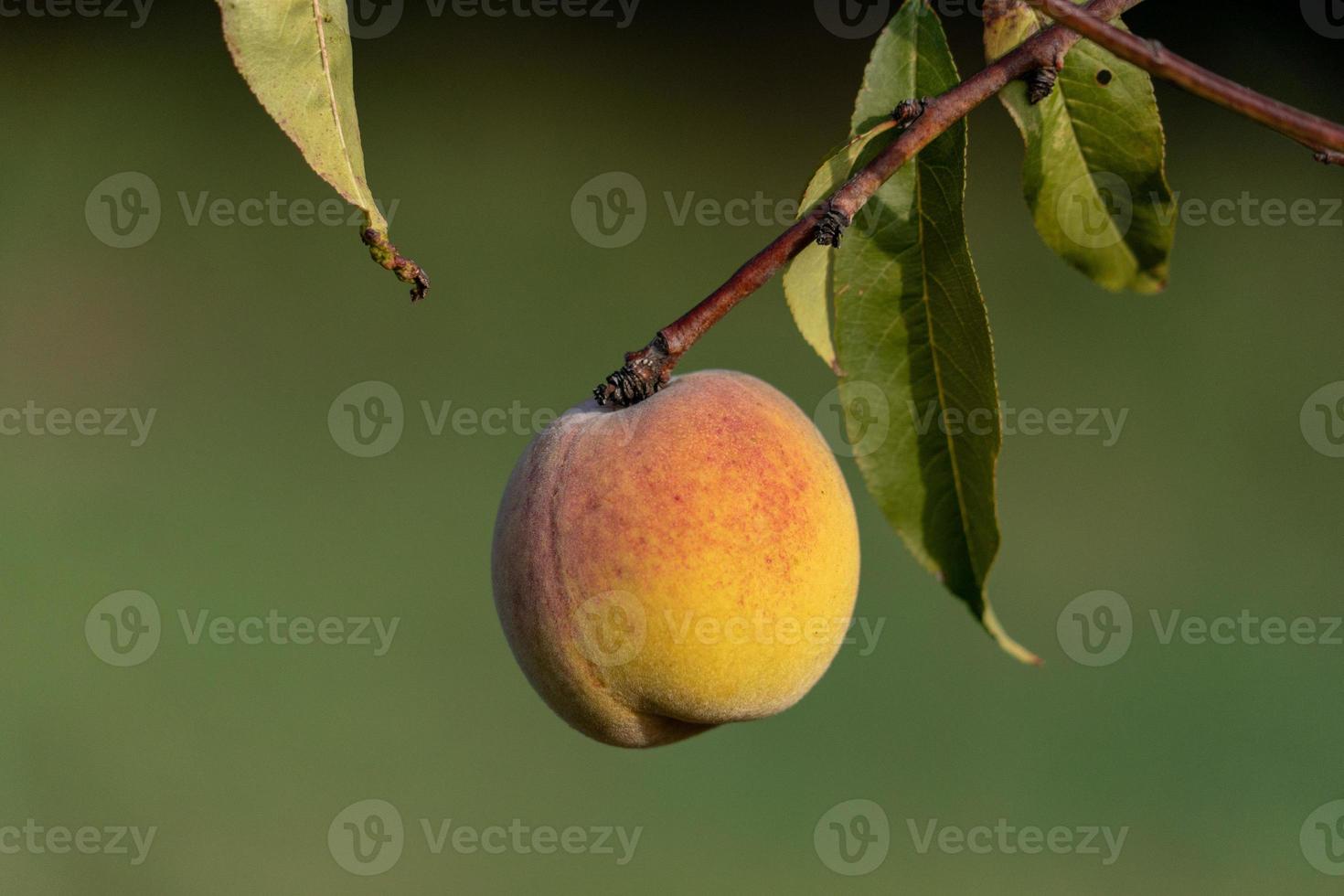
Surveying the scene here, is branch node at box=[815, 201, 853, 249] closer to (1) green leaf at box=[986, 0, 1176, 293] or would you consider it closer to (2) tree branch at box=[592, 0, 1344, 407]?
(2) tree branch at box=[592, 0, 1344, 407]

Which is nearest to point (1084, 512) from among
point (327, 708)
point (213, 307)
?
point (327, 708)

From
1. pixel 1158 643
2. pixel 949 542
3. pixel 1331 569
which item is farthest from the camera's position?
pixel 1331 569

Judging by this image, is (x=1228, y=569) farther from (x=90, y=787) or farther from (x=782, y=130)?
(x=90, y=787)

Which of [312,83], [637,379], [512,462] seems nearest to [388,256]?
[312,83]

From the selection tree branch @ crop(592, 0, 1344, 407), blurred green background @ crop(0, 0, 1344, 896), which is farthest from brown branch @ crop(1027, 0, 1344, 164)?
blurred green background @ crop(0, 0, 1344, 896)

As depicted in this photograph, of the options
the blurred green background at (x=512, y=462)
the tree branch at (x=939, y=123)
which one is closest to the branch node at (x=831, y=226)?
the tree branch at (x=939, y=123)

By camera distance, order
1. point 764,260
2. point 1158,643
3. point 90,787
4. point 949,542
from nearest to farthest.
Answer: point 764,260
point 949,542
point 90,787
point 1158,643
